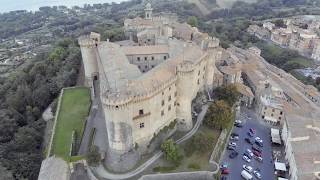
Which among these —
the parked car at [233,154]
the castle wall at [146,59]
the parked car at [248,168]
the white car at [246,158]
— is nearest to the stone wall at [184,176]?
the parked car at [248,168]

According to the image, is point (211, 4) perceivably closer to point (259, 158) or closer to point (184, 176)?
point (259, 158)

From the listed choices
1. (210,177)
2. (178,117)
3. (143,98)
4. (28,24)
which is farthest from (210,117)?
(28,24)

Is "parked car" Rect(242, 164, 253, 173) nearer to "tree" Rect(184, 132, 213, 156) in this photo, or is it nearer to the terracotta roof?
"tree" Rect(184, 132, 213, 156)

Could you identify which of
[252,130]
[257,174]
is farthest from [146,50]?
[257,174]

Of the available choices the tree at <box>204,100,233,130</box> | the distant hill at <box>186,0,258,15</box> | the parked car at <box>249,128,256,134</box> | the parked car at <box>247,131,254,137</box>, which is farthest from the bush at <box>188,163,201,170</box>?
the distant hill at <box>186,0,258,15</box>

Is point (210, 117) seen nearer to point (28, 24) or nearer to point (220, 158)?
point (220, 158)

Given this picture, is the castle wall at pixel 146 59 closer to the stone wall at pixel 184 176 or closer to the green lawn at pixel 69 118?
the green lawn at pixel 69 118

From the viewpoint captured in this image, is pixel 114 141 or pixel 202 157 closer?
pixel 114 141
